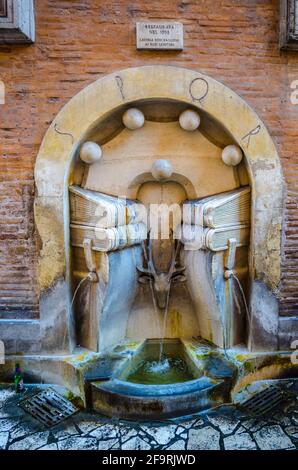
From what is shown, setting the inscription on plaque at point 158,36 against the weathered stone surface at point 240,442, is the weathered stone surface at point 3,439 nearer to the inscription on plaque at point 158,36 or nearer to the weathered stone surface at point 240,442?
the weathered stone surface at point 240,442

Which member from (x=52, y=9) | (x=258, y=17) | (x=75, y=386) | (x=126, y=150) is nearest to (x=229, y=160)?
(x=126, y=150)

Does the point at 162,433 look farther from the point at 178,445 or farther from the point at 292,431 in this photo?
the point at 292,431

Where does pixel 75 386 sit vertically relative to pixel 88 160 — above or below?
below

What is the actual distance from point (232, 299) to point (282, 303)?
466 mm

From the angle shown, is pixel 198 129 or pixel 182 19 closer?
pixel 182 19

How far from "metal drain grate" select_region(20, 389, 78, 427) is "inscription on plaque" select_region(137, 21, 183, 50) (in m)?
3.14

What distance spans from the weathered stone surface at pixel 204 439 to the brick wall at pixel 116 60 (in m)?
2.23

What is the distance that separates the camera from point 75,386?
11.8ft

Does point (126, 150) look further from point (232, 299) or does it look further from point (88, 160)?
point (232, 299)

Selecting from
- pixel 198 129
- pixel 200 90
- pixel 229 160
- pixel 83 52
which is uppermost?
pixel 83 52

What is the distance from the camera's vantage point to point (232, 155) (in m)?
3.72

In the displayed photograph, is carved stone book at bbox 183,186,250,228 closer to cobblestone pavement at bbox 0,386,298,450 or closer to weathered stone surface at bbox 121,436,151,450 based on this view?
cobblestone pavement at bbox 0,386,298,450

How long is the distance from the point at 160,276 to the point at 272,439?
5.95ft

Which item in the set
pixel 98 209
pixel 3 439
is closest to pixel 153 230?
pixel 98 209
